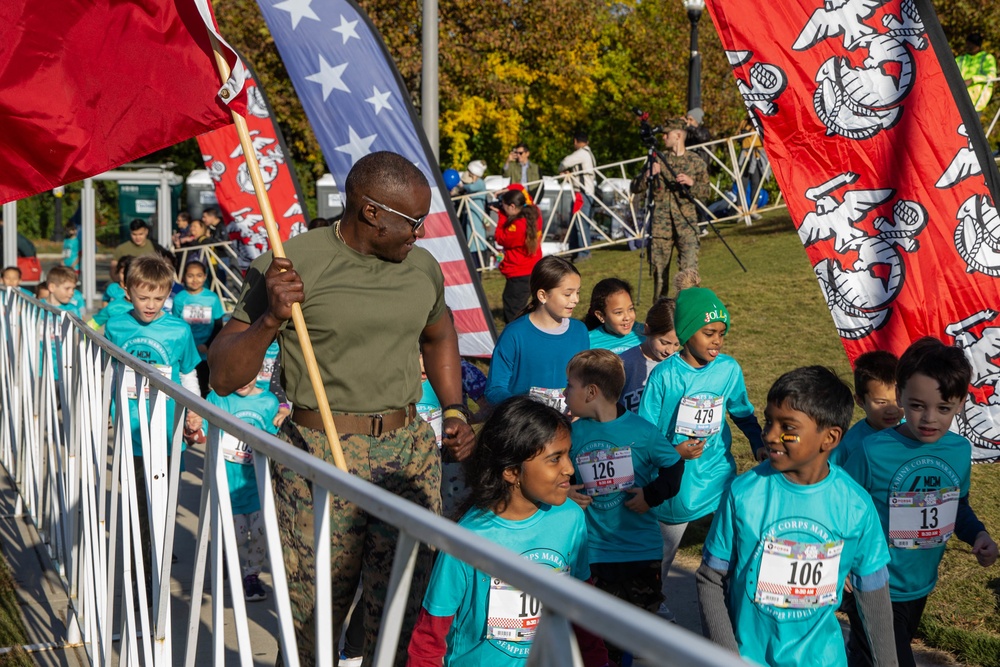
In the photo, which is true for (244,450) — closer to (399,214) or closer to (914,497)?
(399,214)

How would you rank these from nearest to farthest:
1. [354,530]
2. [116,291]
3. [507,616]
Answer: [507,616] → [354,530] → [116,291]

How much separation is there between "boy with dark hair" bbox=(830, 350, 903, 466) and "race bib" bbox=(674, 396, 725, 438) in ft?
2.58

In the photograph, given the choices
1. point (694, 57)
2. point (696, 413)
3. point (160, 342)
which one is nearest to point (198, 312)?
point (160, 342)

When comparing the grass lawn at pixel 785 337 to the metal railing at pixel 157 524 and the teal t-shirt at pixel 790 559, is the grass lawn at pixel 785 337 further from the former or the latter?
the metal railing at pixel 157 524

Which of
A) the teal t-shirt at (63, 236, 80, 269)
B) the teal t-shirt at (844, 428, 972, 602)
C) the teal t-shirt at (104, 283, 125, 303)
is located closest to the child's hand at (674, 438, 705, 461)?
the teal t-shirt at (844, 428, 972, 602)

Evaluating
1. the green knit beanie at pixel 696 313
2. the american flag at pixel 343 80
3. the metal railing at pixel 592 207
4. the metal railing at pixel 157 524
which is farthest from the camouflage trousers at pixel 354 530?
the metal railing at pixel 592 207

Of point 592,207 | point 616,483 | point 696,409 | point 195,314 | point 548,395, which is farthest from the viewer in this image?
point 592,207

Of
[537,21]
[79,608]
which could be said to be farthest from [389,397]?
[537,21]

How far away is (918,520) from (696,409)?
4.36 ft

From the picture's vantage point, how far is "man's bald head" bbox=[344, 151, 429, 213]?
11.7ft

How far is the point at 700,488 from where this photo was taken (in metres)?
5.19

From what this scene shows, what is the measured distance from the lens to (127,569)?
4.01 metres

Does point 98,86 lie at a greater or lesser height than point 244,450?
greater

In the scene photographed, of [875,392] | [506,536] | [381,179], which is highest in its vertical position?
[381,179]
